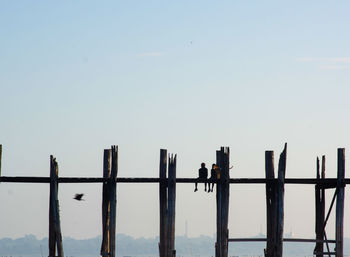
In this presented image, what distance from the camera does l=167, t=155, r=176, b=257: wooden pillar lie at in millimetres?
26812

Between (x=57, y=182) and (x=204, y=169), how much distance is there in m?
→ 4.66

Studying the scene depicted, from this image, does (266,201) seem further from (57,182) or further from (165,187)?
(57,182)

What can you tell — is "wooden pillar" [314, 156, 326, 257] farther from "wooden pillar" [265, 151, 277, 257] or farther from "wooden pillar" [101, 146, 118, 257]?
"wooden pillar" [101, 146, 118, 257]

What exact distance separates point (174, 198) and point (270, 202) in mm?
3125

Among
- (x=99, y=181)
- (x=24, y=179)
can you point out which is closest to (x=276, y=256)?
(x=99, y=181)

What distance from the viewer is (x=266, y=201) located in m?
28.1

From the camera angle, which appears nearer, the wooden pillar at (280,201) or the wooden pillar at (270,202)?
the wooden pillar at (280,201)

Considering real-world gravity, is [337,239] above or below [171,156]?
below

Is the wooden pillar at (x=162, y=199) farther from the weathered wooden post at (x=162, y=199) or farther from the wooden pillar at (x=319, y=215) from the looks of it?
the wooden pillar at (x=319, y=215)

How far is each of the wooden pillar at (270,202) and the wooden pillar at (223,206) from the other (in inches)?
51.0

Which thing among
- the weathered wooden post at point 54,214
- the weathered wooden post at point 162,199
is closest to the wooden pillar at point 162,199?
the weathered wooden post at point 162,199

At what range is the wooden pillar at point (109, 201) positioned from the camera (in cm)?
A: 2666

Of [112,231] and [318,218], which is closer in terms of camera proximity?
[112,231]

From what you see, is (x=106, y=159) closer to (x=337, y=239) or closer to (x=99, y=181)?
(x=99, y=181)
